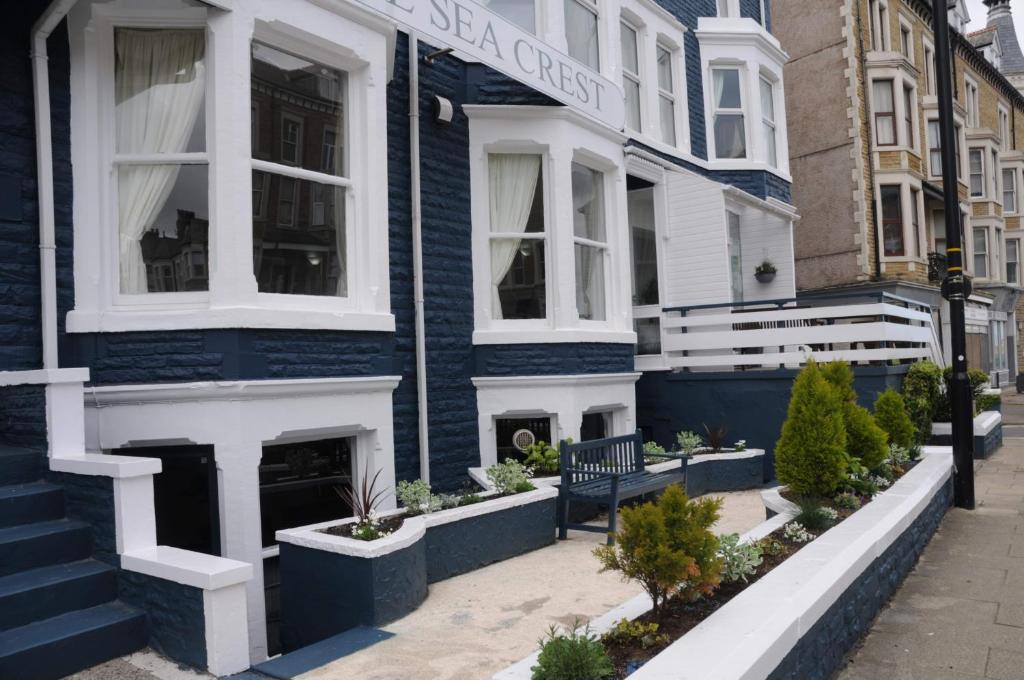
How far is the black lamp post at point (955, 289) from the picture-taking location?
8.49 metres

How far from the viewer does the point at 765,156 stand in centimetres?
1455

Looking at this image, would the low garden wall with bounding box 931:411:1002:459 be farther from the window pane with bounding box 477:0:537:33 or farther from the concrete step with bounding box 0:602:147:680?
the concrete step with bounding box 0:602:147:680

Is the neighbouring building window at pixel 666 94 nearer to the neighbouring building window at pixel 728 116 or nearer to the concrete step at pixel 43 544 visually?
the neighbouring building window at pixel 728 116

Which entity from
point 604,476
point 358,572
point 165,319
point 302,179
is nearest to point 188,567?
point 358,572

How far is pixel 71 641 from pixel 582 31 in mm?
8796

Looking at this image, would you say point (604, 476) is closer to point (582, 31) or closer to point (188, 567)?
point (188, 567)

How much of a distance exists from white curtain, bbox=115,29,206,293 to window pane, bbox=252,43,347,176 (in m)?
0.52

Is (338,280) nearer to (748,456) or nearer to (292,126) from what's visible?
(292,126)

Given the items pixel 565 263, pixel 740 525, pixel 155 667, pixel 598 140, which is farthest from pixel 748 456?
pixel 155 667

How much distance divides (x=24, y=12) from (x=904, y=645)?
7.44 m

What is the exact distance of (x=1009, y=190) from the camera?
103 ft

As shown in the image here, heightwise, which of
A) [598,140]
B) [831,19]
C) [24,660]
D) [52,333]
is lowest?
[24,660]

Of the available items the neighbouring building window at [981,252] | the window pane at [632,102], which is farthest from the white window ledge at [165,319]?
the neighbouring building window at [981,252]

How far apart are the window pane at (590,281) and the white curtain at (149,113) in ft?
15.8
